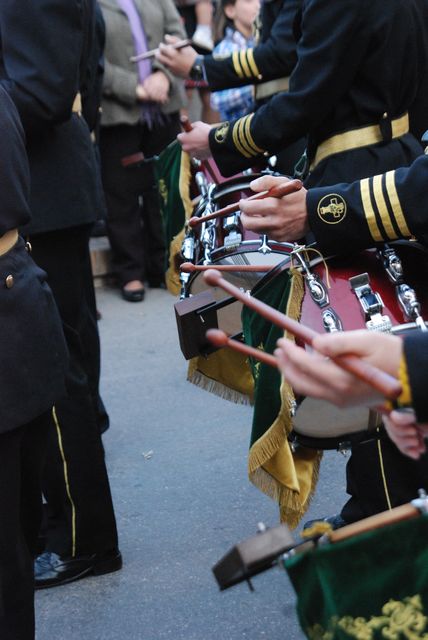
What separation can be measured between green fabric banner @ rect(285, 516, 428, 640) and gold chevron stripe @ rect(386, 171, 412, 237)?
89cm

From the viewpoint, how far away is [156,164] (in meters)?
3.78

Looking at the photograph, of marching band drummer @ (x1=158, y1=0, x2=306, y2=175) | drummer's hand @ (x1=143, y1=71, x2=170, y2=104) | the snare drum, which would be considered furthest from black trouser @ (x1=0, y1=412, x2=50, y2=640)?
drummer's hand @ (x1=143, y1=71, x2=170, y2=104)

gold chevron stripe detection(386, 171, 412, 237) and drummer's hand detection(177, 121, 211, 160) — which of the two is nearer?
gold chevron stripe detection(386, 171, 412, 237)

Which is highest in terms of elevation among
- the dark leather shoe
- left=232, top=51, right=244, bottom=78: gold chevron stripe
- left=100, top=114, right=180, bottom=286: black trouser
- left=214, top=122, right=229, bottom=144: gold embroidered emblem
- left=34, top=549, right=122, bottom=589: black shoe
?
left=214, top=122, right=229, bottom=144: gold embroidered emblem

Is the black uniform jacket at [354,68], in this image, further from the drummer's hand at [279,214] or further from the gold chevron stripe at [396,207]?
the gold chevron stripe at [396,207]

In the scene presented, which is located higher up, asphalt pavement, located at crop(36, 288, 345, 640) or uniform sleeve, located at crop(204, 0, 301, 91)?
uniform sleeve, located at crop(204, 0, 301, 91)

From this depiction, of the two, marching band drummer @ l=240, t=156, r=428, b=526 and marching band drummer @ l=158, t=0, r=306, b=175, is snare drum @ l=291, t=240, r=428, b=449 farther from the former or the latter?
marching band drummer @ l=158, t=0, r=306, b=175

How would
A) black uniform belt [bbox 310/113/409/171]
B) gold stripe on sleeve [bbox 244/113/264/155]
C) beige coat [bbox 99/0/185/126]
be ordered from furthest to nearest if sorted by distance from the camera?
beige coat [bbox 99/0/185/126] < gold stripe on sleeve [bbox 244/113/264/155] < black uniform belt [bbox 310/113/409/171]

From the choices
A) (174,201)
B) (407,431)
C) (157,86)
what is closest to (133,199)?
(157,86)

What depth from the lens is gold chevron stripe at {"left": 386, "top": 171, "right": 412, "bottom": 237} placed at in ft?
6.81

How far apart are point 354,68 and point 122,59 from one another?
3581 millimetres

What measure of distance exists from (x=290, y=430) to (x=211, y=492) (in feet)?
4.65

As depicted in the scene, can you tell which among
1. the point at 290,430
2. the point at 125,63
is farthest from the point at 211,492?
the point at 125,63

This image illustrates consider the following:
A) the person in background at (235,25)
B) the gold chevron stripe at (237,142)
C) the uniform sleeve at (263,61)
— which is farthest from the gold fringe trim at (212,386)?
the person in background at (235,25)
